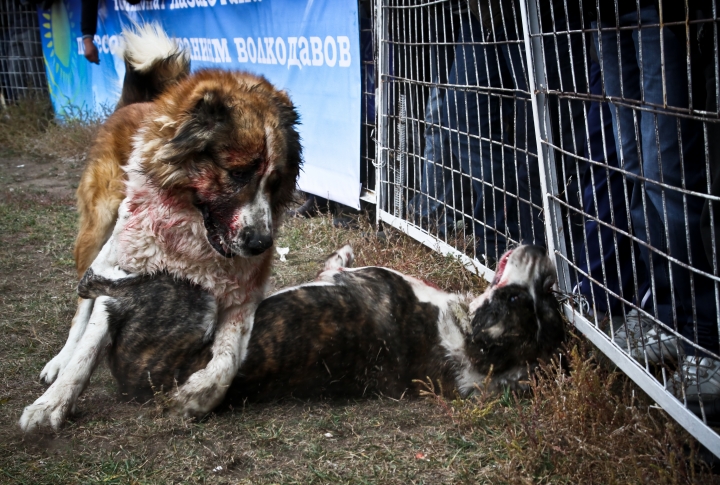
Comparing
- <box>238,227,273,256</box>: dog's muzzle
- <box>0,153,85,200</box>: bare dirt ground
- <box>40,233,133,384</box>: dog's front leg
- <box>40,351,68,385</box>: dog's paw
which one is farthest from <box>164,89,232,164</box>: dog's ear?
<box>0,153,85,200</box>: bare dirt ground

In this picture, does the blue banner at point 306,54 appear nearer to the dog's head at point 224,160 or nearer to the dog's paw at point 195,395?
the dog's head at point 224,160

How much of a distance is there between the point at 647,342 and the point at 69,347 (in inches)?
97.1

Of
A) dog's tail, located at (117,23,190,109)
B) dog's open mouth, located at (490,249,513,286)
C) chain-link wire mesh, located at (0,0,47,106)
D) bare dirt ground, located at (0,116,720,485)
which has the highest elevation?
chain-link wire mesh, located at (0,0,47,106)

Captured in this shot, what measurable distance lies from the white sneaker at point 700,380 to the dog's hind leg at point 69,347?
2428mm

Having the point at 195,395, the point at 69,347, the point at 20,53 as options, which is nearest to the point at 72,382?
the point at 195,395

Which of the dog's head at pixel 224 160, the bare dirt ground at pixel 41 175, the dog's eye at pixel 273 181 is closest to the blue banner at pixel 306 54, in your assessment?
the dog's eye at pixel 273 181

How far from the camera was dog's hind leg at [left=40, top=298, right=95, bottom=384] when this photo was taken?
3.13 m

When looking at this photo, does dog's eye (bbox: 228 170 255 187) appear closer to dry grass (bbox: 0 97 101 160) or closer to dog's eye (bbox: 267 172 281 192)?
dog's eye (bbox: 267 172 281 192)

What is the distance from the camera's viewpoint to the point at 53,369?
10.3 feet

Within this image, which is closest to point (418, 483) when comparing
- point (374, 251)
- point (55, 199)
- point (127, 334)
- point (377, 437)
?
point (377, 437)

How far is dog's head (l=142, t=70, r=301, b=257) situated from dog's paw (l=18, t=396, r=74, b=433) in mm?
838

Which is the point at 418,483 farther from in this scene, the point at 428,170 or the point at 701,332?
the point at 428,170

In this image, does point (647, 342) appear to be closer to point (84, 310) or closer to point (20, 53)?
point (84, 310)

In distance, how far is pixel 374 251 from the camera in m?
4.41
